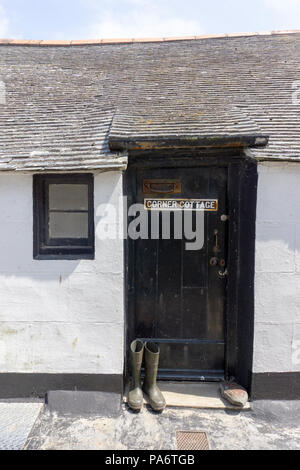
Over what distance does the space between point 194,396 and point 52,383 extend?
167cm

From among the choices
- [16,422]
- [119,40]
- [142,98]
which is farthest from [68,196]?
[119,40]

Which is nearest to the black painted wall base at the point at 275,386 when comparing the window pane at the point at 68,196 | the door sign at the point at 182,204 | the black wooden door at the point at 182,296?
the black wooden door at the point at 182,296

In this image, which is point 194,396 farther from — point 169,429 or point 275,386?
point 275,386

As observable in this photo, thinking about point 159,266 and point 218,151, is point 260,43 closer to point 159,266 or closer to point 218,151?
point 218,151

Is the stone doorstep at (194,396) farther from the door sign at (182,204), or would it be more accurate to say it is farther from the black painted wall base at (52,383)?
the door sign at (182,204)

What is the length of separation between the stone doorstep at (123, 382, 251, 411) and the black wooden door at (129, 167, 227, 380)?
10 cm

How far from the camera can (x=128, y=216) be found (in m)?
3.50

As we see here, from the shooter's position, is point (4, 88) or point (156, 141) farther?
point (4, 88)

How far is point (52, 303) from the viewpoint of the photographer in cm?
331

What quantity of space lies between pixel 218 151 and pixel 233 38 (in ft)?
13.9

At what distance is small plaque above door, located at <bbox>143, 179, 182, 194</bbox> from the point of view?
11.4 feet

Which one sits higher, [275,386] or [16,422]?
[275,386]

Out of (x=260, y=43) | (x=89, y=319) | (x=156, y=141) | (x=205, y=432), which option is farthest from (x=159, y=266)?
(x=260, y=43)

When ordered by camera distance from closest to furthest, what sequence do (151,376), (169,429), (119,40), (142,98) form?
(169,429)
(151,376)
(142,98)
(119,40)
